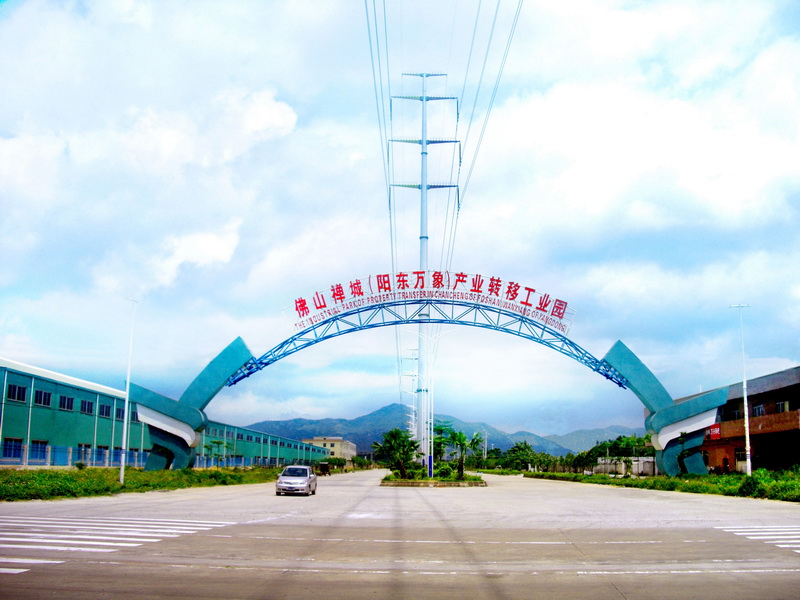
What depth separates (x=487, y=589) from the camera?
932cm

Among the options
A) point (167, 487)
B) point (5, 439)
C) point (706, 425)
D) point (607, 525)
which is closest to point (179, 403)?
point (167, 487)

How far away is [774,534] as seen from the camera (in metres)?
15.8

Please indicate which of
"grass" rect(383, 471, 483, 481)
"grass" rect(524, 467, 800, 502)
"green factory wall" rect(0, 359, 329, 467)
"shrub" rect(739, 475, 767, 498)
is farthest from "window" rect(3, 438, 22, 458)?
"shrub" rect(739, 475, 767, 498)

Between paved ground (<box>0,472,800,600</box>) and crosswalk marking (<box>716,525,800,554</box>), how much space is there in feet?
0.14

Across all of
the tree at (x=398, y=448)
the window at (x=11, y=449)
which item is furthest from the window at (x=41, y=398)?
the tree at (x=398, y=448)

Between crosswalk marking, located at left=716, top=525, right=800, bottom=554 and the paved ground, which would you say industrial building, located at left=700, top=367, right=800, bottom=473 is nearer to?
crosswalk marking, located at left=716, top=525, right=800, bottom=554

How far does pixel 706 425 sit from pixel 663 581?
3267 cm

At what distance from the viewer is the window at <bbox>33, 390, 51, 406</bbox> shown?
143 feet

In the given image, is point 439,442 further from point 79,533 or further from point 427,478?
point 79,533

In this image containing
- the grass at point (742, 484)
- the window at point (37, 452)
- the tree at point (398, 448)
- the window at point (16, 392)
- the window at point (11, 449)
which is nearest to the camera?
the grass at point (742, 484)

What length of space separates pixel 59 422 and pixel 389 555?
40900mm

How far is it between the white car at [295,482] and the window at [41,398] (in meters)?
19.5

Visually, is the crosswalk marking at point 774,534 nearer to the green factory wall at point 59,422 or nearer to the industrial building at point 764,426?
the industrial building at point 764,426

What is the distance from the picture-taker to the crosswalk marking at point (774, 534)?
1414cm
